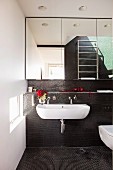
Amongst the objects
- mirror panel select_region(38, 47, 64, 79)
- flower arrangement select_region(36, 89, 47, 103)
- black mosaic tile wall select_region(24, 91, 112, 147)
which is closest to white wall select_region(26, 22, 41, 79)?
mirror panel select_region(38, 47, 64, 79)

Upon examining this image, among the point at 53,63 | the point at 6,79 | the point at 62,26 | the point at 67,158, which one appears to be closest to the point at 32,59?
the point at 53,63

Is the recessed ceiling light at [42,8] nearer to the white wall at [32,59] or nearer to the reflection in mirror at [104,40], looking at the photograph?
the white wall at [32,59]

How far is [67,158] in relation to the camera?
267cm

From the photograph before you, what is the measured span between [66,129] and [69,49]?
61.4 inches

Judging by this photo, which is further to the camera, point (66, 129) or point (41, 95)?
point (66, 129)

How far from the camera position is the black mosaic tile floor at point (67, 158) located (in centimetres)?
241

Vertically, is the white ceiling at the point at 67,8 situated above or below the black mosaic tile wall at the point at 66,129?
above

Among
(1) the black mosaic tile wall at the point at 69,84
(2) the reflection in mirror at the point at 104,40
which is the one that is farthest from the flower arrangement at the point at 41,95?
(2) the reflection in mirror at the point at 104,40

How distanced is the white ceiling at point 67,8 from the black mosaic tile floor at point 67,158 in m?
2.47

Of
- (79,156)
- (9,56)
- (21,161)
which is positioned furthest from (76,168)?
(9,56)

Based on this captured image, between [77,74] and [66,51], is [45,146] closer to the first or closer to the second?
[77,74]

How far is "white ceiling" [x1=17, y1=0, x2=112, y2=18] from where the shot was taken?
8.07 ft

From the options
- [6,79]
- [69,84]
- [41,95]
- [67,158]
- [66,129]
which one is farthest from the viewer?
[69,84]

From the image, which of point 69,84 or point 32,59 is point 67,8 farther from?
point 69,84
